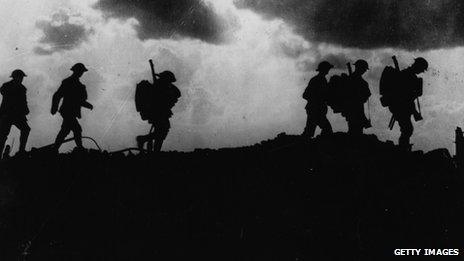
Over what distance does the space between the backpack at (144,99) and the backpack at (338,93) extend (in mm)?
4432

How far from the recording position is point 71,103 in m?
12.5

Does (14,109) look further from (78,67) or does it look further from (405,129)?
(405,129)

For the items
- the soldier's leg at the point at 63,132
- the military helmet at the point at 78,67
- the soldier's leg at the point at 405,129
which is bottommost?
the soldier's leg at the point at 63,132

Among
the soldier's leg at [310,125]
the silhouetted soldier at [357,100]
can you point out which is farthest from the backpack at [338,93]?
A: the soldier's leg at [310,125]

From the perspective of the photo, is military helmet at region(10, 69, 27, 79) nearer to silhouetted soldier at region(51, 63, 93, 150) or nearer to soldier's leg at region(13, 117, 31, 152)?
soldier's leg at region(13, 117, 31, 152)

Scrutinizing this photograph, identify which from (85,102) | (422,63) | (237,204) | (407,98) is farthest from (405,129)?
(85,102)

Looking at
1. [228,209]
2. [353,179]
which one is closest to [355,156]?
[353,179]

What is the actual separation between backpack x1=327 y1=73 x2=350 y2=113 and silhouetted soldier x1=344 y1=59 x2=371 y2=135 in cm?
10

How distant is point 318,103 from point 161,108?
12.7 ft

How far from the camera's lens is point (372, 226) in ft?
35.6

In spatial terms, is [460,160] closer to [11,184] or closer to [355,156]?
[355,156]

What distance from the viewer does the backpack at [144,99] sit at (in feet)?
41.3

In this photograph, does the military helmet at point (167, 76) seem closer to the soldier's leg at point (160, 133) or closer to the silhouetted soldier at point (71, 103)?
the soldier's leg at point (160, 133)

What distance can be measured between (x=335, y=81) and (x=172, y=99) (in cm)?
413
